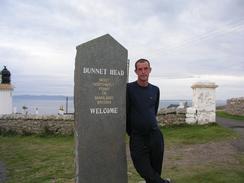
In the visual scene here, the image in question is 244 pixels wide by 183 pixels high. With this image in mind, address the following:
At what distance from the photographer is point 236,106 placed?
76.9 ft

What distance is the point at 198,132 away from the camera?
1473cm

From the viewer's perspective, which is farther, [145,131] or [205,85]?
[205,85]

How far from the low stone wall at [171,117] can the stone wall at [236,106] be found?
7.50 meters

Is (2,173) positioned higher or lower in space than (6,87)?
lower

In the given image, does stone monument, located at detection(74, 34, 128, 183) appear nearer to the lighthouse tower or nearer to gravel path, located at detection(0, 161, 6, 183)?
gravel path, located at detection(0, 161, 6, 183)

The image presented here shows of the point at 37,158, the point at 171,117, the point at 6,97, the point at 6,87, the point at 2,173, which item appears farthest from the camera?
the point at 6,97

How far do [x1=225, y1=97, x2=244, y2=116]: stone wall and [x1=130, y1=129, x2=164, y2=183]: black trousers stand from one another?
17707 millimetres

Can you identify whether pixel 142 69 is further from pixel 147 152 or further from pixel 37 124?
pixel 37 124

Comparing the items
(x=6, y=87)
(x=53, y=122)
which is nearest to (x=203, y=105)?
(x=53, y=122)

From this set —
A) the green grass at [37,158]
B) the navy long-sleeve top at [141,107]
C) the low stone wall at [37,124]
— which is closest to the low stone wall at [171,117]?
the low stone wall at [37,124]

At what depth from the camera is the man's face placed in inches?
236

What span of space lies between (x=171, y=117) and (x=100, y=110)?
1061 cm

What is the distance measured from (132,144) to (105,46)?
58.1 inches

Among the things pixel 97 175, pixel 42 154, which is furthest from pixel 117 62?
pixel 42 154
